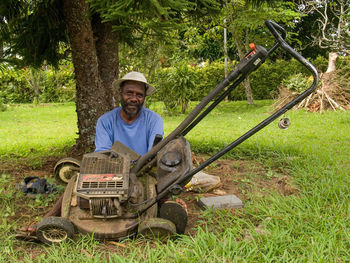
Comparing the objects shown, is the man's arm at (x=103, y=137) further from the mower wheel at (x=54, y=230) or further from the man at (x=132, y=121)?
the mower wheel at (x=54, y=230)

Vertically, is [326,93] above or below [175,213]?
above

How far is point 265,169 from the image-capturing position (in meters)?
4.36

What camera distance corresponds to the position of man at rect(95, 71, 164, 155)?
124 inches

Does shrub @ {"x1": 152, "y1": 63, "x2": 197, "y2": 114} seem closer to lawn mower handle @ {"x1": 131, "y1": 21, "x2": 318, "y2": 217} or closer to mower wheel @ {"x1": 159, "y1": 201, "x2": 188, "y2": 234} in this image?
lawn mower handle @ {"x1": 131, "y1": 21, "x2": 318, "y2": 217}

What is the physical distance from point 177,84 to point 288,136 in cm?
548

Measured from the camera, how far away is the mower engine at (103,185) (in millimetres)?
2367

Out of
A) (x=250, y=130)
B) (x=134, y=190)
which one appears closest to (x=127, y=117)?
(x=134, y=190)

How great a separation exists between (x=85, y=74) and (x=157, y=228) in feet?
8.79

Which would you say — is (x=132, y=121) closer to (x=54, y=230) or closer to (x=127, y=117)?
(x=127, y=117)

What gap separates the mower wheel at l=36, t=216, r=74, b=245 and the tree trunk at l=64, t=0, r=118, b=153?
235 cm

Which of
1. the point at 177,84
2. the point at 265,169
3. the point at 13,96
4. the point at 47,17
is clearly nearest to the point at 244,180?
the point at 265,169

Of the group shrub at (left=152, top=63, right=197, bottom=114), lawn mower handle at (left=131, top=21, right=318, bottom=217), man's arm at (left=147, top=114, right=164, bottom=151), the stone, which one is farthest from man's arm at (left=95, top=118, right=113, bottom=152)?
shrub at (left=152, top=63, right=197, bottom=114)

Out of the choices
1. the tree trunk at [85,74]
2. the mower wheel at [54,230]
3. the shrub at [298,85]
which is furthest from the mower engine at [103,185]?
the shrub at [298,85]

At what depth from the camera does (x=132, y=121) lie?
3316mm
